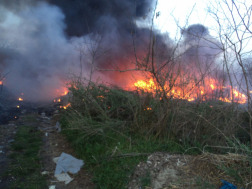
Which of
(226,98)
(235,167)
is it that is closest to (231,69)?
(226,98)

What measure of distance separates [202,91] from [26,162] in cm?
421

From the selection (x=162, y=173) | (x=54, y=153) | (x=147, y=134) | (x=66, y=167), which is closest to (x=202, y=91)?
(x=147, y=134)

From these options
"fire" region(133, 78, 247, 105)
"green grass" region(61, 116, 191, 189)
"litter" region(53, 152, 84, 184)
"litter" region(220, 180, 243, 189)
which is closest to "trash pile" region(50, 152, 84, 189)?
"litter" region(53, 152, 84, 184)

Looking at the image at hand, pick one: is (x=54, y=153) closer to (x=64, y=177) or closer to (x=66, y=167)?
(x=66, y=167)

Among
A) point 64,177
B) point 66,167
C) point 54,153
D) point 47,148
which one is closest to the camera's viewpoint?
point 64,177

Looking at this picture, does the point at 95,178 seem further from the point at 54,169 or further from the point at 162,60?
the point at 162,60

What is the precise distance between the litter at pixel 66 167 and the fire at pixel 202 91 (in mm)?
2309

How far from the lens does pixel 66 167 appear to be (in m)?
3.65

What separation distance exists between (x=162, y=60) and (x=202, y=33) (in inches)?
42.9

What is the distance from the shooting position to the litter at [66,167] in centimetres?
346

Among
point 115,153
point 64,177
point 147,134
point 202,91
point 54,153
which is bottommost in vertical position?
point 64,177

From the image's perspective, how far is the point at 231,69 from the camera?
3992 millimetres

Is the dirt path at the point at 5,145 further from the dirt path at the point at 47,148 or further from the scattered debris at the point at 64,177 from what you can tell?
the scattered debris at the point at 64,177

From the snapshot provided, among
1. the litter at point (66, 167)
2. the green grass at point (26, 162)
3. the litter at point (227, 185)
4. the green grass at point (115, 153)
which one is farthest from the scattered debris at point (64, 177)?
the litter at point (227, 185)
